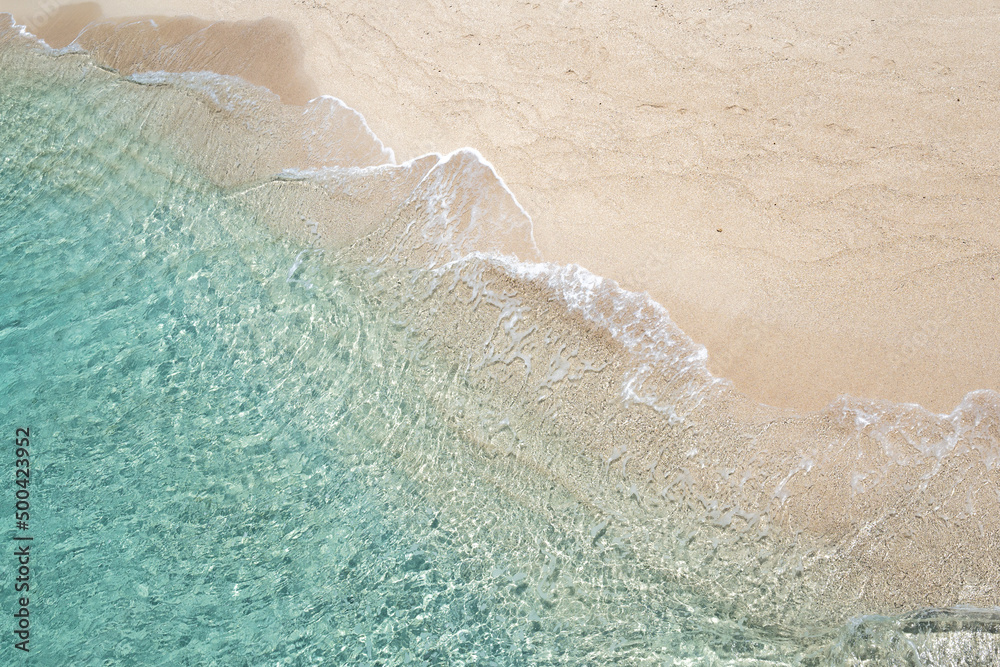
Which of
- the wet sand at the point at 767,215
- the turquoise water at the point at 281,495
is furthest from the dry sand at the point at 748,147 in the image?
the turquoise water at the point at 281,495

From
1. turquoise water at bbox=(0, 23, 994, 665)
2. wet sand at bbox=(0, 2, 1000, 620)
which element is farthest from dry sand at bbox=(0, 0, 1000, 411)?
turquoise water at bbox=(0, 23, 994, 665)

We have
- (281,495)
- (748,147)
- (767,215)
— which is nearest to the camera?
(281,495)

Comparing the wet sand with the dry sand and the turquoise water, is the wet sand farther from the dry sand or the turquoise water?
the turquoise water

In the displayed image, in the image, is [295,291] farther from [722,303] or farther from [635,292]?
[722,303]

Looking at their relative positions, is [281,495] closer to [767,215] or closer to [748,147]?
[767,215]

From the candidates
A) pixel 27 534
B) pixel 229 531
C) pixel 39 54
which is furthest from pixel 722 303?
pixel 39 54

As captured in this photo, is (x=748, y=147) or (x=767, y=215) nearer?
(x=767, y=215)

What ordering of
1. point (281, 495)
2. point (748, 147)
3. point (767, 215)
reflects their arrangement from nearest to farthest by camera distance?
point (281, 495), point (767, 215), point (748, 147)

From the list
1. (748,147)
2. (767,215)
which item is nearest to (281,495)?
(767,215)
